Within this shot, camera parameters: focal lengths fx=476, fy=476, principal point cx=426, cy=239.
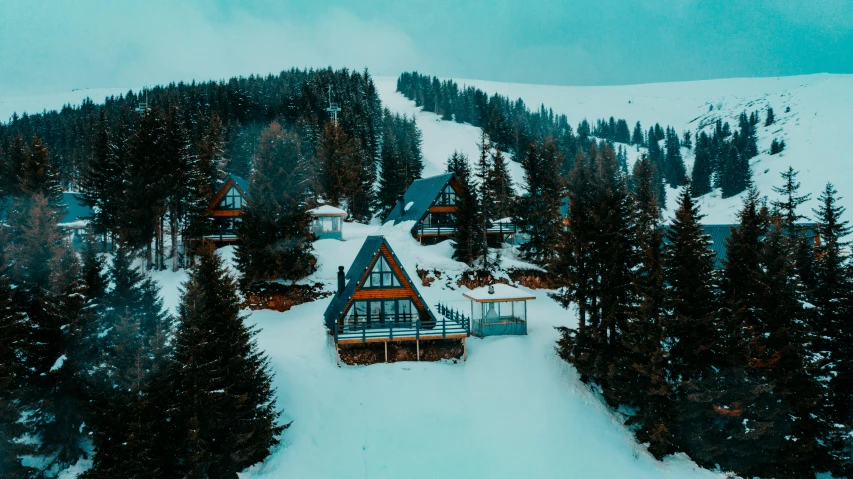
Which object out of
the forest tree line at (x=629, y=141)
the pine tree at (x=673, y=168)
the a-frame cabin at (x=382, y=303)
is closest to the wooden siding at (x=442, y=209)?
the a-frame cabin at (x=382, y=303)

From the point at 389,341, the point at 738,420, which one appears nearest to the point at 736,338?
the point at 738,420

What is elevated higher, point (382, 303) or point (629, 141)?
point (629, 141)

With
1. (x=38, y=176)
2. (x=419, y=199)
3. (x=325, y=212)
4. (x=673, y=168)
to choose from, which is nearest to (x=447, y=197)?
(x=419, y=199)

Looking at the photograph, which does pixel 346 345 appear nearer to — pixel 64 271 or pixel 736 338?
pixel 64 271

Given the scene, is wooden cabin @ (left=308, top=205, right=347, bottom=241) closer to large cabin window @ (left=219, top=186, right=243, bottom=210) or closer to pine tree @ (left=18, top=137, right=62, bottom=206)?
large cabin window @ (left=219, top=186, right=243, bottom=210)

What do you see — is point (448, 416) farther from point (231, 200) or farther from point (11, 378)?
point (231, 200)

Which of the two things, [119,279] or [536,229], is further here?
[536,229]

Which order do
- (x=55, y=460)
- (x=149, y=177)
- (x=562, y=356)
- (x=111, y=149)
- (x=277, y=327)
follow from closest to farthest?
1. (x=55, y=460)
2. (x=562, y=356)
3. (x=277, y=327)
4. (x=149, y=177)
5. (x=111, y=149)
